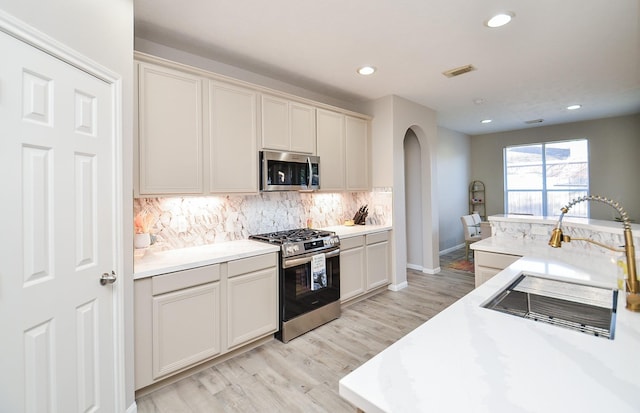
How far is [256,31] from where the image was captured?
96.1 inches

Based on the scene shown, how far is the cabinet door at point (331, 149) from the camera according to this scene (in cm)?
360

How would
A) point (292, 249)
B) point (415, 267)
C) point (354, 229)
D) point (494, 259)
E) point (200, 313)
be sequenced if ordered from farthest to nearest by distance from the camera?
1. point (415, 267)
2. point (354, 229)
3. point (292, 249)
4. point (494, 259)
5. point (200, 313)

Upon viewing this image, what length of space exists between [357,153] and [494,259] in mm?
2217

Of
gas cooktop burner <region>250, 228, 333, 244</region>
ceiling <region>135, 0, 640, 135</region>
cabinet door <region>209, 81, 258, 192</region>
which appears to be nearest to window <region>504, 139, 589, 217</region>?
ceiling <region>135, 0, 640, 135</region>

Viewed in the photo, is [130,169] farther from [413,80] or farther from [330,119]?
[413,80]

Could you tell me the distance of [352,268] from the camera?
3.58m

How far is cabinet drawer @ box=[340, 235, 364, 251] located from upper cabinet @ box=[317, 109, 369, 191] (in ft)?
2.24

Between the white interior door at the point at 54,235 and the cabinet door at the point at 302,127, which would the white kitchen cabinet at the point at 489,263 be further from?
the white interior door at the point at 54,235

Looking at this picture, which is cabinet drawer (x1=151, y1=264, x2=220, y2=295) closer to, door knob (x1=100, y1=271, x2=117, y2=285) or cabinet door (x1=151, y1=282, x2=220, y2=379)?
cabinet door (x1=151, y1=282, x2=220, y2=379)

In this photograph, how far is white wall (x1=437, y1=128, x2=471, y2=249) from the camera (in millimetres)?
6328

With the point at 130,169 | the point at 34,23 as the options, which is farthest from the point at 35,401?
the point at 34,23

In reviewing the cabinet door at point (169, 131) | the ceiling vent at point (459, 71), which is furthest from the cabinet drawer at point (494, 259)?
the cabinet door at point (169, 131)

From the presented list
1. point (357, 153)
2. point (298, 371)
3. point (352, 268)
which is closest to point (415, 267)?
point (352, 268)

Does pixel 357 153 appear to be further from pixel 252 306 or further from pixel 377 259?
pixel 252 306
